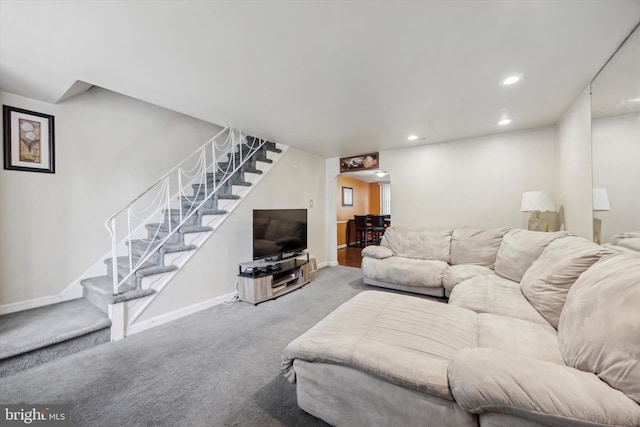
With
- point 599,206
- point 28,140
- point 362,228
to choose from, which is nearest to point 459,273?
point 599,206

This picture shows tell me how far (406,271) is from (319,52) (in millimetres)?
2828

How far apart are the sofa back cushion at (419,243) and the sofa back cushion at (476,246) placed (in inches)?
4.4

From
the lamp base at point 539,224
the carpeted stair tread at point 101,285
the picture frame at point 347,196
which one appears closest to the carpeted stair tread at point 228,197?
the carpeted stair tread at point 101,285

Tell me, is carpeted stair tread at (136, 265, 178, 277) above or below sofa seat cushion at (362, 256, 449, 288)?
above

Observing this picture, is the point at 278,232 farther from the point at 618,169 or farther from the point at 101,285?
the point at 618,169

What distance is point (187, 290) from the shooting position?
2.95m

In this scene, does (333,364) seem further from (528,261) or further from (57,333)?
(57,333)

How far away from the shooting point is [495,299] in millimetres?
2039

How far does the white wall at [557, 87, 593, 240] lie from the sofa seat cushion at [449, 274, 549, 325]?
34.0 inches

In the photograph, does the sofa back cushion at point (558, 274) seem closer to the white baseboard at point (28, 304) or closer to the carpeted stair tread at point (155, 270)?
the carpeted stair tread at point (155, 270)

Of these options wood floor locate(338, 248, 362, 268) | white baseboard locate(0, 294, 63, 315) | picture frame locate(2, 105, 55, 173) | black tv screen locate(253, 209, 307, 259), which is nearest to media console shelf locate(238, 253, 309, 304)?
black tv screen locate(253, 209, 307, 259)

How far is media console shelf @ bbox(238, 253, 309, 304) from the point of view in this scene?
3.25 metres

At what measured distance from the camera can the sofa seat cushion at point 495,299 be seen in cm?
177

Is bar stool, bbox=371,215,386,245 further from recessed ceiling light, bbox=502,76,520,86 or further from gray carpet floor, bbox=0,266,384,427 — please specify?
recessed ceiling light, bbox=502,76,520,86
